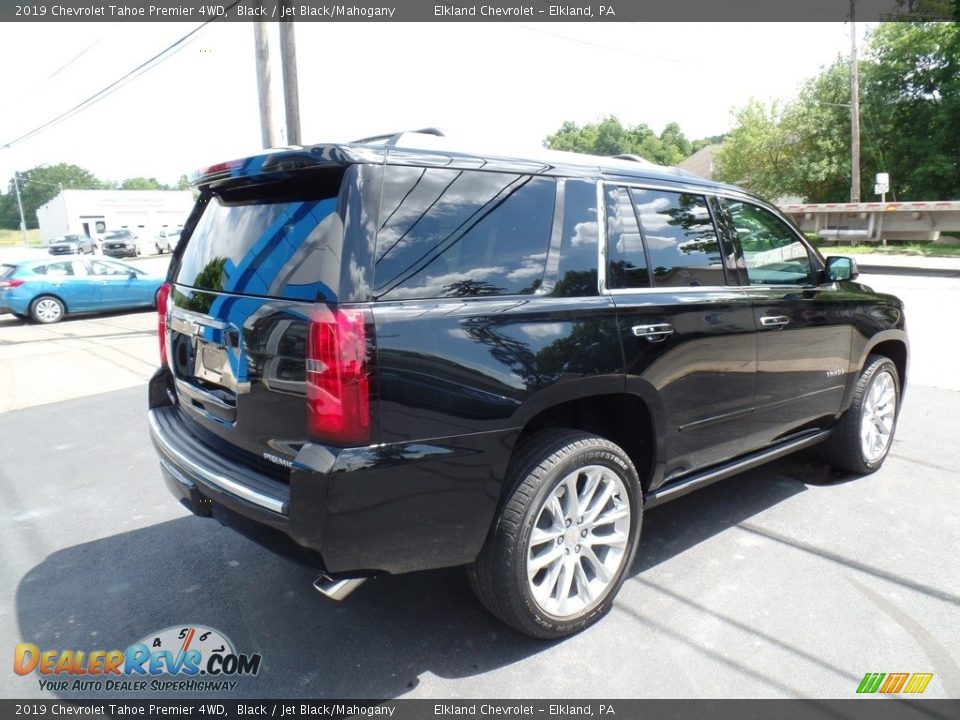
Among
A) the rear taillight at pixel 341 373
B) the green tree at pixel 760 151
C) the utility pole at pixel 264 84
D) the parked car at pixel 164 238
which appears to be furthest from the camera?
the parked car at pixel 164 238

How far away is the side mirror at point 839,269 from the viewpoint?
13.8 feet

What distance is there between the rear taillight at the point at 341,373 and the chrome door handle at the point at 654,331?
1254mm

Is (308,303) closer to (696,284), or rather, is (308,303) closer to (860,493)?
(696,284)

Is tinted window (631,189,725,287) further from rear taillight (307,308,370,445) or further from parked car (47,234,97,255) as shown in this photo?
parked car (47,234,97,255)

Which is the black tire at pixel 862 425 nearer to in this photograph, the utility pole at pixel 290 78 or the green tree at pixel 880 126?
the utility pole at pixel 290 78

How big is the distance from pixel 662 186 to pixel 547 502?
166cm

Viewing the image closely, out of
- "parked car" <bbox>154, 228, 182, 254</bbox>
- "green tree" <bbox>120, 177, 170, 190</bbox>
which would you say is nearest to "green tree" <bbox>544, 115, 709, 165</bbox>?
"parked car" <bbox>154, 228, 182, 254</bbox>

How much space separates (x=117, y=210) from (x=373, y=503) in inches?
2362

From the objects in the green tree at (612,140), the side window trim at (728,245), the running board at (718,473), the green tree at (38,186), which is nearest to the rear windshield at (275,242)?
the running board at (718,473)

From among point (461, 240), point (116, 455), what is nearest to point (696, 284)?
point (461, 240)

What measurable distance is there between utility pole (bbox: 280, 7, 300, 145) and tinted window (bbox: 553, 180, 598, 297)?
350 inches

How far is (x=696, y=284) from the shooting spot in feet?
11.1

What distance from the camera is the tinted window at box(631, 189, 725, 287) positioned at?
10.7 feet

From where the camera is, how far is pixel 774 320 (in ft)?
12.2
